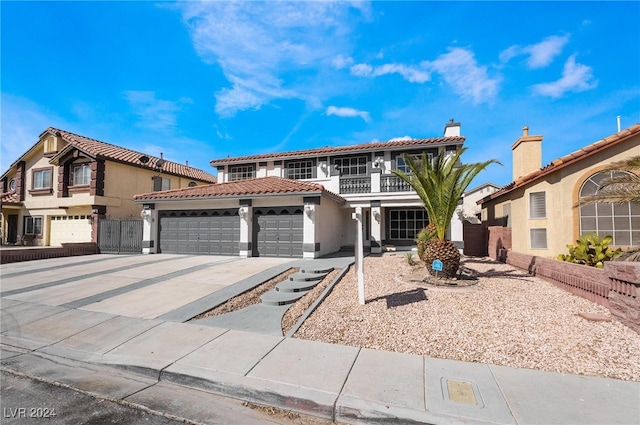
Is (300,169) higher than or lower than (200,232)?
higher

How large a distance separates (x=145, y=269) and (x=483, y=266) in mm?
13102

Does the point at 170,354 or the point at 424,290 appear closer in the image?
the point at 170,354

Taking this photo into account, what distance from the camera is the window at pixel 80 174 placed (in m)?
19.0

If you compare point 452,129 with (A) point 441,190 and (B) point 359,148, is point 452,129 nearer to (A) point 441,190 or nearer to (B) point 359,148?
(B) point 359,148

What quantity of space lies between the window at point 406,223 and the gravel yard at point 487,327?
29.9 ft

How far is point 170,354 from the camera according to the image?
4508mm

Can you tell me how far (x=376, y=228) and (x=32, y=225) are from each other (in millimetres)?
24980

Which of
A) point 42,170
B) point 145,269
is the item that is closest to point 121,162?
point 42,170

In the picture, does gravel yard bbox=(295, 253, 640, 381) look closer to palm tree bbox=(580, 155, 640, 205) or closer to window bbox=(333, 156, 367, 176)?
palm tree bbox=(580, 155, 640, 205)

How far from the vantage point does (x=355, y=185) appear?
56.1ft

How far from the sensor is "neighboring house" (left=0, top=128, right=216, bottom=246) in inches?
729

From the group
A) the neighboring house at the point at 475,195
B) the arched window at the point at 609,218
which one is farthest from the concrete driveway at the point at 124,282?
the neighboring house at the point at 475,195

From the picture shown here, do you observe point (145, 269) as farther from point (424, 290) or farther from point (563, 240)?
point (563, 240)

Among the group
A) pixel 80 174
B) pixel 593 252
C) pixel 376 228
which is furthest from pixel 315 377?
pixel 80 174
